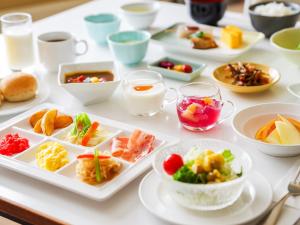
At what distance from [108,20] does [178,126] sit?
83 centimetres

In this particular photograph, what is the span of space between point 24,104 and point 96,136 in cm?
34

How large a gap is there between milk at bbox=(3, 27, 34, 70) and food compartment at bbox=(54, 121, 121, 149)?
52cm

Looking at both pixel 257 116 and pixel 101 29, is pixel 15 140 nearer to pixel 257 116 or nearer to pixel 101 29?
pixel 257 116

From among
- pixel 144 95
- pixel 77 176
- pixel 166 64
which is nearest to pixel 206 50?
pixel 166 64

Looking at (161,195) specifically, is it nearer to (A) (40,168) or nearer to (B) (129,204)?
(B) (129,204)

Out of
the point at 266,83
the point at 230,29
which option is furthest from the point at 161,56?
the point at 266,83

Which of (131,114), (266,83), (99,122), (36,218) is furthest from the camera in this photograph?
(266,83)

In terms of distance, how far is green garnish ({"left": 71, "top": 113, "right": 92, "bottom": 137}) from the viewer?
139 centimetres

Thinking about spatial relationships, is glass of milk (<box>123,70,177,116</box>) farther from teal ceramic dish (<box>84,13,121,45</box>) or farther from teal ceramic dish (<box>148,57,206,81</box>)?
teal ceramic dish (<box>84,13,121,45</box>)

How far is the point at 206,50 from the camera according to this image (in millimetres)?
1933

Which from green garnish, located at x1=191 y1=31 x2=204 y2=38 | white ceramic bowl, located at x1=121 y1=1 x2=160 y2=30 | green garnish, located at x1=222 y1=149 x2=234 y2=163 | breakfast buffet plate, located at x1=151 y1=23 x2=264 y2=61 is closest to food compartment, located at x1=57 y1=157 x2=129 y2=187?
green garnish, located at x1=222 y1=149 x2=234 y2=163

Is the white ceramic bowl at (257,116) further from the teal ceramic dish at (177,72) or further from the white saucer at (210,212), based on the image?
the teal ceramic dish at (177,72)

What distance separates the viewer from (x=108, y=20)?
85.7 inches

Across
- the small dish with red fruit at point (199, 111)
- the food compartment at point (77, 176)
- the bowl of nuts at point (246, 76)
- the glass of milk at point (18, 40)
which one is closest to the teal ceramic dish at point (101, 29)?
the glass of milk at point (18, 40)
